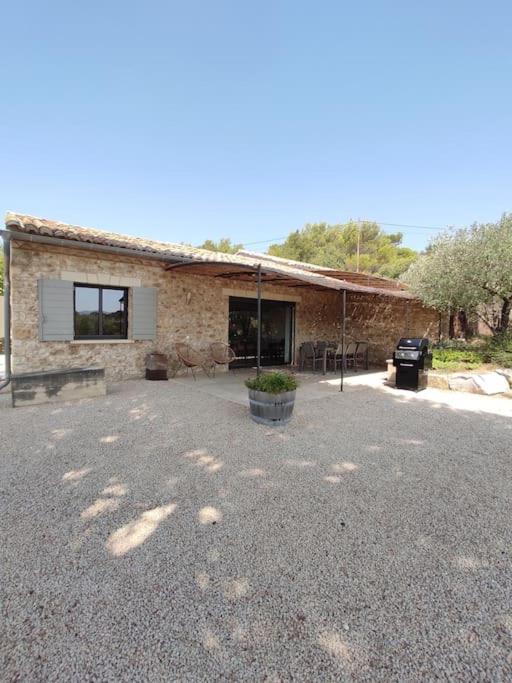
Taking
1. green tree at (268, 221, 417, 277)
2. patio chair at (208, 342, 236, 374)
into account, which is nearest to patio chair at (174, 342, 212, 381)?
patio chair at (208, 342, 236, 374)

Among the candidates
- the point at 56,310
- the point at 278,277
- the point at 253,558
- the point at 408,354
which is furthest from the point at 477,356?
the point at 56,310

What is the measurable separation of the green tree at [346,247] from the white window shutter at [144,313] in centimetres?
2057

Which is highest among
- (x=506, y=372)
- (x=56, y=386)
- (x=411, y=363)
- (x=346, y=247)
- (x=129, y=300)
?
(x=346, y=247)

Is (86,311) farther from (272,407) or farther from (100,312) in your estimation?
(272,407)

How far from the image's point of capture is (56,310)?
22.9 feet

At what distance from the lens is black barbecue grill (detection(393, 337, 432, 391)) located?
7.62m

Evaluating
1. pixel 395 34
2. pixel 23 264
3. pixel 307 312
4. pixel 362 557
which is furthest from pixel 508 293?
pixel 23 264

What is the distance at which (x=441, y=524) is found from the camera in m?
2.61

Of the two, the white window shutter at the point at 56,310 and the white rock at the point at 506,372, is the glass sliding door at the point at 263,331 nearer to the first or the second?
the white window shutter at the point at 56,310

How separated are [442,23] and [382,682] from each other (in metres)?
11.0

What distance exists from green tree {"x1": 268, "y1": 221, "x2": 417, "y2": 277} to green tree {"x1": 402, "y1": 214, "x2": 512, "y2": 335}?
692 inches

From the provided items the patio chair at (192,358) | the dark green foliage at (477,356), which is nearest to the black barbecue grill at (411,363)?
the dark green foliage at (477,356)

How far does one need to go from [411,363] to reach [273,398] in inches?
172

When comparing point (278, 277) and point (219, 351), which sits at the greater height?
point (278, 277)
